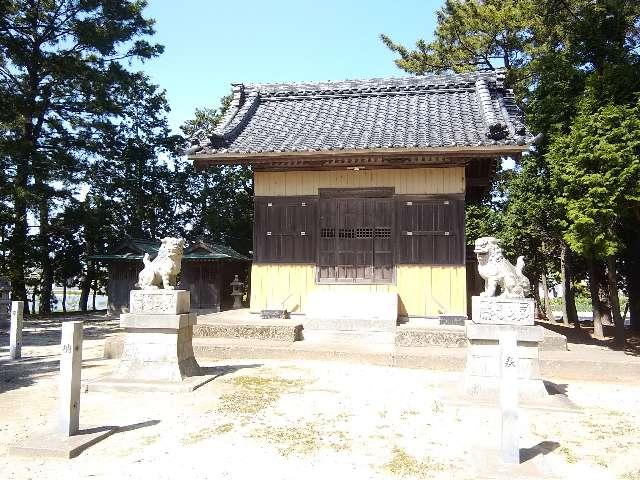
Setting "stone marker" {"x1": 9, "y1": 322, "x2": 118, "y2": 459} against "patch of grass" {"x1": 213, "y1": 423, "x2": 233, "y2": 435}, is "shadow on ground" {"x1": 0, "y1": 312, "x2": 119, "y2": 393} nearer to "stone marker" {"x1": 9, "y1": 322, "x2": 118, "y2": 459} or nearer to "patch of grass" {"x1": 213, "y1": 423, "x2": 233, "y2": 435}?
"stone marker" {"x1": 9, "y1": 322, "x2": 118, "y2": 459}

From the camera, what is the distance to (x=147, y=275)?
827cm

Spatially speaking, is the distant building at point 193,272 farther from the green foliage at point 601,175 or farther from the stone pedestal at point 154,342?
the green foliage at point 601,175

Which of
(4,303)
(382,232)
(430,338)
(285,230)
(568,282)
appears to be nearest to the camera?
(430,338)

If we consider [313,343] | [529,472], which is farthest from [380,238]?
[529,472]

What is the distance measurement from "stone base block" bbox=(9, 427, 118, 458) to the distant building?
18356 millimetres

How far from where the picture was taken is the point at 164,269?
827cm

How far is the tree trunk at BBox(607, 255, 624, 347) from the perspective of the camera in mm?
13594

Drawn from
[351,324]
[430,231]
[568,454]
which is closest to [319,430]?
[568,454]

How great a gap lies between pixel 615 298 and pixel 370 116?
29.5ft

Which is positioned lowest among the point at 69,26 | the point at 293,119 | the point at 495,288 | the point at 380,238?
the point at 495,288

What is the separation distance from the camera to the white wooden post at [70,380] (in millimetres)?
5409

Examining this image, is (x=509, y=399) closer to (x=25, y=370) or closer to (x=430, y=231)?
(x=430, y=231)

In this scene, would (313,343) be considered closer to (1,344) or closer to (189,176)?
(1,344)

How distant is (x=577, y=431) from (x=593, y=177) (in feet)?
23.7
